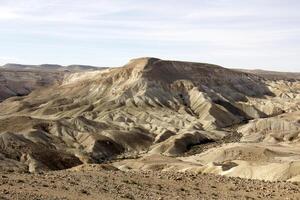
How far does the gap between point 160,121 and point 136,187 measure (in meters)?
94.9

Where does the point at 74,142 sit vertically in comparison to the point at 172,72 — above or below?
below

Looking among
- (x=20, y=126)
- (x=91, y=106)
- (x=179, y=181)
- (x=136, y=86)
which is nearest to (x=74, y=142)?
(x=20, y=126)

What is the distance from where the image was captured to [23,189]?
78.0ft

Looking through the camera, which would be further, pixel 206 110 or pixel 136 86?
pixel 136 86

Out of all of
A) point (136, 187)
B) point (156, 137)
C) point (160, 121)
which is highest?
point (136, 187)

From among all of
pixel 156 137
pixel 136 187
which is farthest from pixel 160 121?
pixel 136 187

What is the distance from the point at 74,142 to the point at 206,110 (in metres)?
42.9

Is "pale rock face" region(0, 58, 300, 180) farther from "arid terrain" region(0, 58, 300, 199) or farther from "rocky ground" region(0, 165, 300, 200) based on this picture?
"rocky ground" region(0, 165, 300, 200)

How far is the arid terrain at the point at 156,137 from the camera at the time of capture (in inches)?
1109

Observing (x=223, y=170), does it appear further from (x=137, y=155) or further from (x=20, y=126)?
(x=20, y=126)

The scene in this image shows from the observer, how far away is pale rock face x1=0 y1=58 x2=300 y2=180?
245ft

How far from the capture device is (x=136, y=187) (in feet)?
90.5

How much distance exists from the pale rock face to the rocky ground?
10866 mm

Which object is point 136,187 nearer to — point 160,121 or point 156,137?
point 156,137
